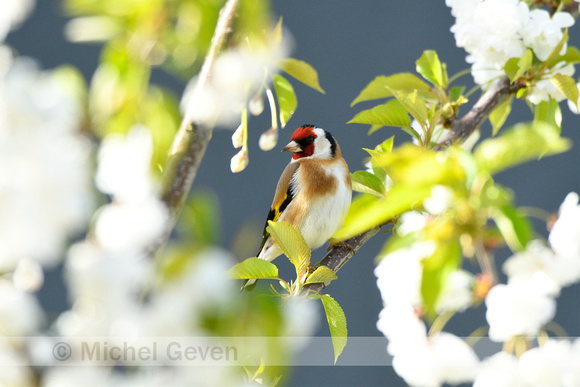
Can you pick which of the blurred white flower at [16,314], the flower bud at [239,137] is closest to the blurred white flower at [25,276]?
the blurred white flower at [16,314]

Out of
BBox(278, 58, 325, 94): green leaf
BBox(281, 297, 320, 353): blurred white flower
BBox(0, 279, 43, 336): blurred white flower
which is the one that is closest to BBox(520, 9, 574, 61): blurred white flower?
BBox(278, 58, 325, 94): green leaf

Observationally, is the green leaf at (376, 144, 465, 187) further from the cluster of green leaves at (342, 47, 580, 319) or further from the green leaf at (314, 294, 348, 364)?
the green leaf at (314, 294, 348, 364)

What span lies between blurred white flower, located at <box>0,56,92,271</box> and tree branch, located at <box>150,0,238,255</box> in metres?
0.07

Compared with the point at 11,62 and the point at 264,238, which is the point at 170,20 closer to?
the point at 11,62

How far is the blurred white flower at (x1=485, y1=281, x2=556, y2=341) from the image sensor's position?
0.33m

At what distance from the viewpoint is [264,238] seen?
1.12 metres

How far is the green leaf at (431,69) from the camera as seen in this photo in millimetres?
648

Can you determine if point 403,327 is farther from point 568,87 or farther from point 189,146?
point 568,87

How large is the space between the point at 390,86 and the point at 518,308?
36 centimetres

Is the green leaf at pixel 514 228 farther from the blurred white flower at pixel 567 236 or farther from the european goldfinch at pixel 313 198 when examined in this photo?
the european goldfinch at pixel 313 198

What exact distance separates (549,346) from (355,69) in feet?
6.18

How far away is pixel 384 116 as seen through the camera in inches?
22.5

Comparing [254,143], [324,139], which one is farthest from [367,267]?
[324,139]

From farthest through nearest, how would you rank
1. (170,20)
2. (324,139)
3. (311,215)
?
(324,139)
(311,215)
(170,20)
